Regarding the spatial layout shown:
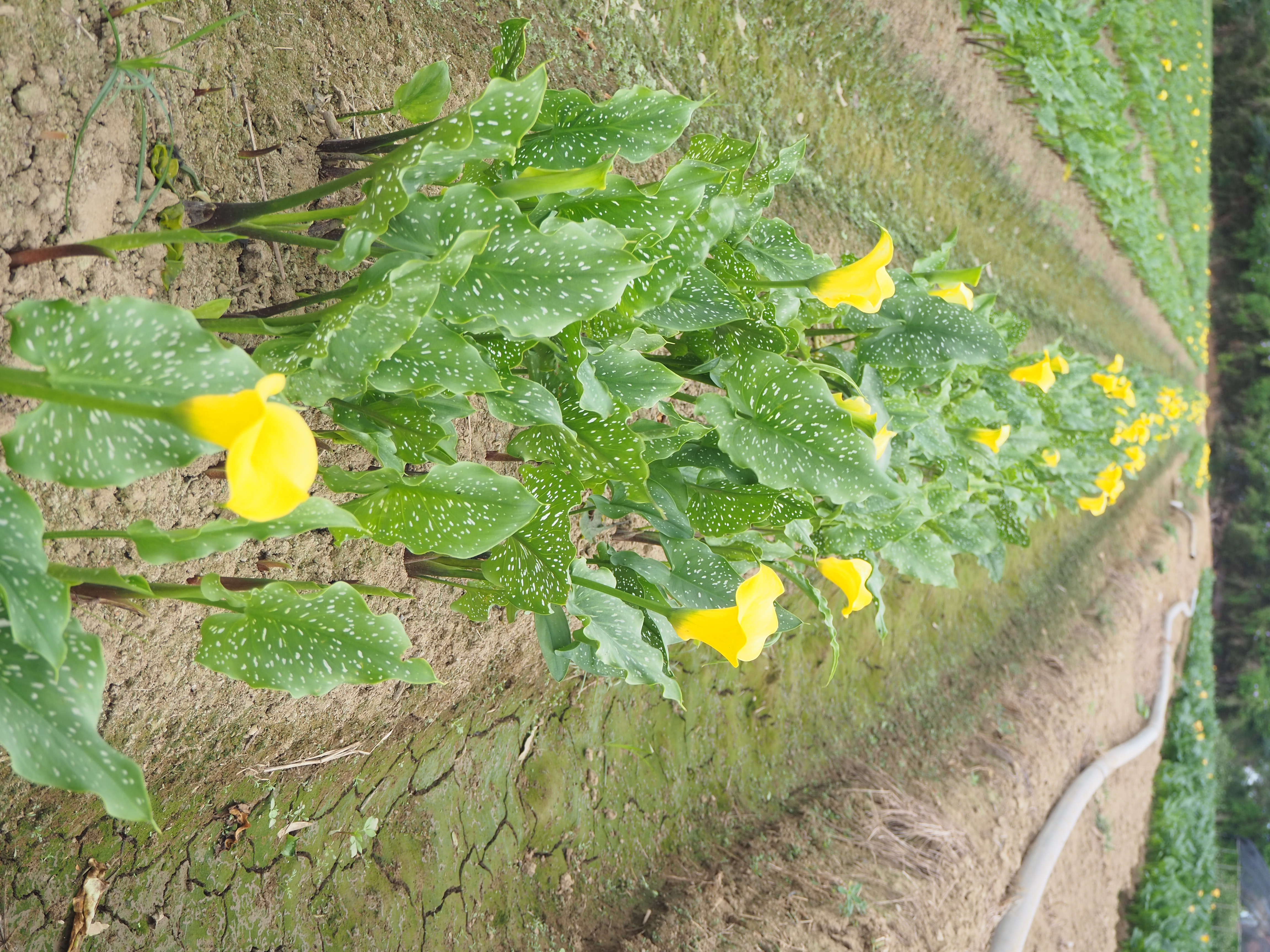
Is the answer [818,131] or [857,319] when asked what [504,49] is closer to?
[857,319]

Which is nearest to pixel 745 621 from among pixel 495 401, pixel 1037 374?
pixel 495 401

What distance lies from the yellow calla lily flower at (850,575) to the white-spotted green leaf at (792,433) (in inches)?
3.8

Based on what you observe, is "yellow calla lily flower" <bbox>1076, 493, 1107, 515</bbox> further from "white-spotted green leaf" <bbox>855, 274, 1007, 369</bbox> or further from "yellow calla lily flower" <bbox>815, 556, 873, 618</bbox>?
"yellow calla lily flower" <bbox>815, 556, 873, 618</bbox>

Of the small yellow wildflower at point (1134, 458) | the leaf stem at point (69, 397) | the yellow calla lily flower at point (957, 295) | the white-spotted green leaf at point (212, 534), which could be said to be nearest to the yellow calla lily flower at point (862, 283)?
the yellow calla lily flower at point (957, 295)

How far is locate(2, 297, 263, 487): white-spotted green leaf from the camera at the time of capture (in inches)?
23.7

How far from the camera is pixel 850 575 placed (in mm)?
1133

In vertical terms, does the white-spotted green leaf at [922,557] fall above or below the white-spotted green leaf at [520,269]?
below

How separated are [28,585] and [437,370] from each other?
1.29 ft

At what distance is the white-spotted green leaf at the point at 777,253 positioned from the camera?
129cm

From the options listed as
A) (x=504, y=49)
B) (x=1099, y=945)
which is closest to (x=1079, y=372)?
(x=1099, y=945)

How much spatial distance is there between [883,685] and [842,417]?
5.97 ft

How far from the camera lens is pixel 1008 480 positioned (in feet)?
7.89

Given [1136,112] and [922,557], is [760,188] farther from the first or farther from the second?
[1136,112]

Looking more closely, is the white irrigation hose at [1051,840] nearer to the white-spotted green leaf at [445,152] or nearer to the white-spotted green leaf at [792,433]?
the white-spotted green leaf at [792,433]
